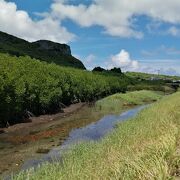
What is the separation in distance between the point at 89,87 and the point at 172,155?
95.0 m

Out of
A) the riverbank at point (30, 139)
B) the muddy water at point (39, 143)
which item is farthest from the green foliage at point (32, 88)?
the muddy water at point (39, 143)

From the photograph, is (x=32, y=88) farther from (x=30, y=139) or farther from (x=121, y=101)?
(x=121, y=101)

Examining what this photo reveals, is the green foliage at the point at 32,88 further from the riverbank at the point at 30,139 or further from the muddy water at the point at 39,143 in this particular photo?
the muddy water at the point at 39,143

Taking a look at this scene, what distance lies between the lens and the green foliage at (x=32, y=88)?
190ft

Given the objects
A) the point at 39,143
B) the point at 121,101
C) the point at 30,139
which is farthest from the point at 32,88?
the point at 121,101

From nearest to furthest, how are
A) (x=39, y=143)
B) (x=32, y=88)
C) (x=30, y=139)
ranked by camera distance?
1. (x=39, y=143)
2. (x=30, y=139)
3. (x=32, y=88)

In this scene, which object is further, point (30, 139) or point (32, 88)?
point (32, 88)

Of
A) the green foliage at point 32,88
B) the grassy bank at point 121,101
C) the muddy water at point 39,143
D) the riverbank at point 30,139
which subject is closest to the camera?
the muddy water at point 39,143

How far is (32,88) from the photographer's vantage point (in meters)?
67.4

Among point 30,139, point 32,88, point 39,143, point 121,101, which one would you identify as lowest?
point 121,101

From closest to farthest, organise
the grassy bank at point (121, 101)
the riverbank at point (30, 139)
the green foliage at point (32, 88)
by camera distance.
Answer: the riverbank at point (30, 139) < the green foliage at point (32, 88) < the grassy bank at point (121, 101)

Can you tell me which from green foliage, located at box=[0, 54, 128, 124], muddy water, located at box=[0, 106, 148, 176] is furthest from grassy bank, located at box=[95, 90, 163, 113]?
muddy water, located at box=[0, 106, 148, 176]

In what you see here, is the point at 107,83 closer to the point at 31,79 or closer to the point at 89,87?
the point at 89,87

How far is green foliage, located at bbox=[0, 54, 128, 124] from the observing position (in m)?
57.8
